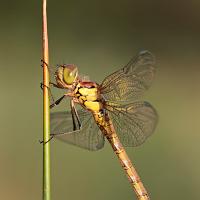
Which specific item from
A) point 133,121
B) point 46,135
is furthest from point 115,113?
point 46,135

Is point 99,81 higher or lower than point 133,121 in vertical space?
higher

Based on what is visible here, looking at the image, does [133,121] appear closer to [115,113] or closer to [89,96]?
[115,113]

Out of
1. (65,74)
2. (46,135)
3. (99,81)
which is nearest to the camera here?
(46,135)

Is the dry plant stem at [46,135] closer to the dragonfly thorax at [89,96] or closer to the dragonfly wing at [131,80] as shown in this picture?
the dragonfly thorax at [89,96]

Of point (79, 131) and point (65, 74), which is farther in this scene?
point (79, 131)

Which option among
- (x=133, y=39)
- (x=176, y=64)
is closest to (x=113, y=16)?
(x=133, y=39)

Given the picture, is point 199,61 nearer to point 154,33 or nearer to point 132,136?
point 154,33

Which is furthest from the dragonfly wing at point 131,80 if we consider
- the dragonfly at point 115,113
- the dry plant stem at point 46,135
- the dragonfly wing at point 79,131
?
the dry plant stem at point 46,135

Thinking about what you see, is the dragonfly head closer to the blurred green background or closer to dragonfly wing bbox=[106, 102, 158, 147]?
dragonfly wing bbox=[106, 102, 158, 147]
